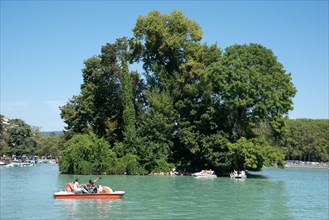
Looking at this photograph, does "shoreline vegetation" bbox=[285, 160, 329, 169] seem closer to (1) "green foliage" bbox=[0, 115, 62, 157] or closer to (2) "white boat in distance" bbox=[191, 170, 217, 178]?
(1) "green foliage" bbox=[0, 115, 62, 157]

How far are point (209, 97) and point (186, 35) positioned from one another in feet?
31.0

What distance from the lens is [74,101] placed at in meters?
65.0

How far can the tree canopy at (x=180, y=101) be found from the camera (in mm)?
52594

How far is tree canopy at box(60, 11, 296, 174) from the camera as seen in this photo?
52.6m

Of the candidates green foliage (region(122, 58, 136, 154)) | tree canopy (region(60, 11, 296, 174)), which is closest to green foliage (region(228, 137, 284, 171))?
tree canopy (region(60, 11, 296, 174))

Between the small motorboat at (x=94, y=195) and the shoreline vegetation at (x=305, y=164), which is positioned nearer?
the small motorboat at (x=94, y=195)

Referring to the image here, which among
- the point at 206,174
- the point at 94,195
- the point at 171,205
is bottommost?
the point at 171,205

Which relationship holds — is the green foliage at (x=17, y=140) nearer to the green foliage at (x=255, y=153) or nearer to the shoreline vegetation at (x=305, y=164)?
the shoreline vegetation at (x=305, y=164)

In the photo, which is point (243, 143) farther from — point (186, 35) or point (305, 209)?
point (305, 209)

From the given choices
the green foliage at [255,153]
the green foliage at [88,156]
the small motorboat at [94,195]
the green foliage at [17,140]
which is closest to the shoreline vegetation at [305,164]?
the green foliage at [17,140]

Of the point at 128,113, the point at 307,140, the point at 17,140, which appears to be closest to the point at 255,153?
the point at 128,113

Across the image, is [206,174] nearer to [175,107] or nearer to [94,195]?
[175,107]

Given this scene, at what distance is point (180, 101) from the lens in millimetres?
57500

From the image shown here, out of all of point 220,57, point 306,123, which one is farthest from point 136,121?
point 306,123
